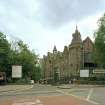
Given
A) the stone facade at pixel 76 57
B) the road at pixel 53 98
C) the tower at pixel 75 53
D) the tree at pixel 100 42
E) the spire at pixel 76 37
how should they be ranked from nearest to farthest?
the road at pixel 53 98, the tree at pixel 100 42, the stone facade at pixel 76 57, the tower at pixel 75 53, the spire at pixel 76 37

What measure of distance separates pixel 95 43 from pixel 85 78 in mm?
8491

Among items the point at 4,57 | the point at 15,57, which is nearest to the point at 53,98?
the point at 4,57

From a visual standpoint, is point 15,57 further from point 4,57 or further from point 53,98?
point 53,98

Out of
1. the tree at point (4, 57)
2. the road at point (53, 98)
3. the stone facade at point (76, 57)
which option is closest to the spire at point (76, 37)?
the stone facade at point (76, 57)

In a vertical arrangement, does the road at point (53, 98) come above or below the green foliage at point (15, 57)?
below

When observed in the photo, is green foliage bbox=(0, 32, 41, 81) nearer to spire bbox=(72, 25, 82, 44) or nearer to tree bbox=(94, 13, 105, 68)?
spire bbox=(72, 25, 82, 44)

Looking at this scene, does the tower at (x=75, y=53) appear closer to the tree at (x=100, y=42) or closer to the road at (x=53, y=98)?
the tree at (x=100, y=42)

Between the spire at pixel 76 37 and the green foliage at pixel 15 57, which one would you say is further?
the spire at pixel 76 37

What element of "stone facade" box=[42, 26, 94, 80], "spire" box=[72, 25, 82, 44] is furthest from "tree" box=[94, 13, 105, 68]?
"spire" box=[72, 25, 82, 44]

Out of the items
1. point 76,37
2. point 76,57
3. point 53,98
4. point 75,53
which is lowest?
point 53,98

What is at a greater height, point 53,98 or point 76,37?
point 76,37

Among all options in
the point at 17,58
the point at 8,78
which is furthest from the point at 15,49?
the point at 8,78

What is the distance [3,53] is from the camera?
7162 centimetres

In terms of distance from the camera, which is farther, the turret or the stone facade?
the turret
